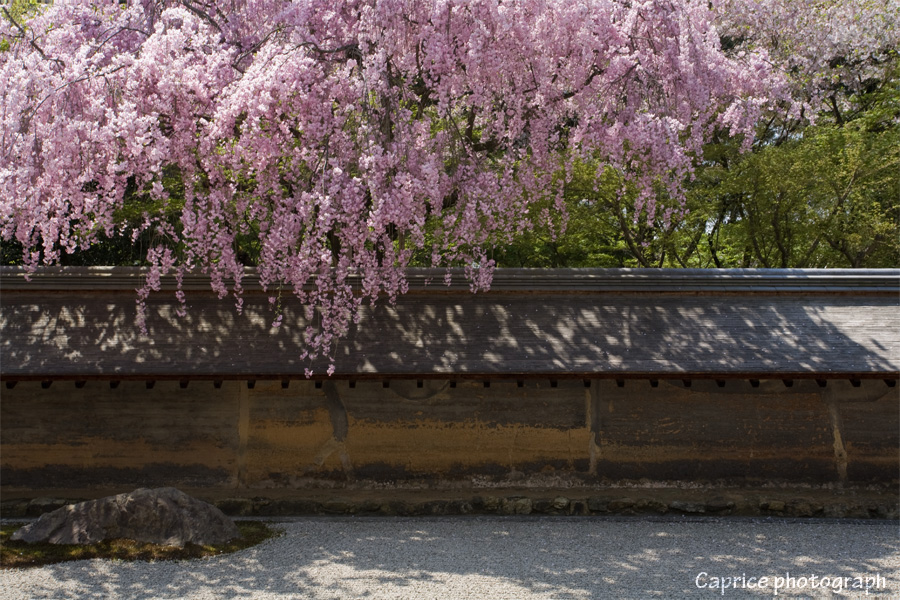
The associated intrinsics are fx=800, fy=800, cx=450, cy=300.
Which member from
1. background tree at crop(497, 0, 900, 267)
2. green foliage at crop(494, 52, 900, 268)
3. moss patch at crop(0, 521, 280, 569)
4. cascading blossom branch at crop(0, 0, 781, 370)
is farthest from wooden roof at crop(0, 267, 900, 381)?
background tree at crop(497, 0, 900, 267)

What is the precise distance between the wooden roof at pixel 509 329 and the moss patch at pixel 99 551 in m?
1.84

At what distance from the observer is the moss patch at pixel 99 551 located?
649 centimetres

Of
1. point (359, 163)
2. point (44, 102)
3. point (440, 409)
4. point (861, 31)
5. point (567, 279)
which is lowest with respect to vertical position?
point (440, 409)

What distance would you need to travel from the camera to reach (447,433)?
28.5 feet

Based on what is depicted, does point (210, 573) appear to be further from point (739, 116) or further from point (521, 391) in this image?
point (739, 116)

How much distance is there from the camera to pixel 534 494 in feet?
28.3

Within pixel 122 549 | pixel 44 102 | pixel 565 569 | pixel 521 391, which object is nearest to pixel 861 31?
pixel 521 391

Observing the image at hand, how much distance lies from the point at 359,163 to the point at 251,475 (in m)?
3.66

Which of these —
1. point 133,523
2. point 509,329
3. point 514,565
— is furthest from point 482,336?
point 133,523

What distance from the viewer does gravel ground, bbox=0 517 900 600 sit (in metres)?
5.80

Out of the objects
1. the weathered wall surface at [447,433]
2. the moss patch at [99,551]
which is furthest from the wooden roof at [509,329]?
the moss patch at [99,551]

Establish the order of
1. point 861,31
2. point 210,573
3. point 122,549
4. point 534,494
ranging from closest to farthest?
1. point 210,573
2. point 122,549
3. point 534,494
4. point 861,31

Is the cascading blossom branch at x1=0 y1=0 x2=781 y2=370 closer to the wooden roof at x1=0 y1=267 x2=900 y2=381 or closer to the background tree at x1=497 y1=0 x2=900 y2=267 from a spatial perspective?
the wooden roof at x1=0 y1=267 x2=900 y2=381

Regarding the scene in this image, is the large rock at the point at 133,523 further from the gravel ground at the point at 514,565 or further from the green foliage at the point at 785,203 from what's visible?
the green foliage at the point at 785,203
